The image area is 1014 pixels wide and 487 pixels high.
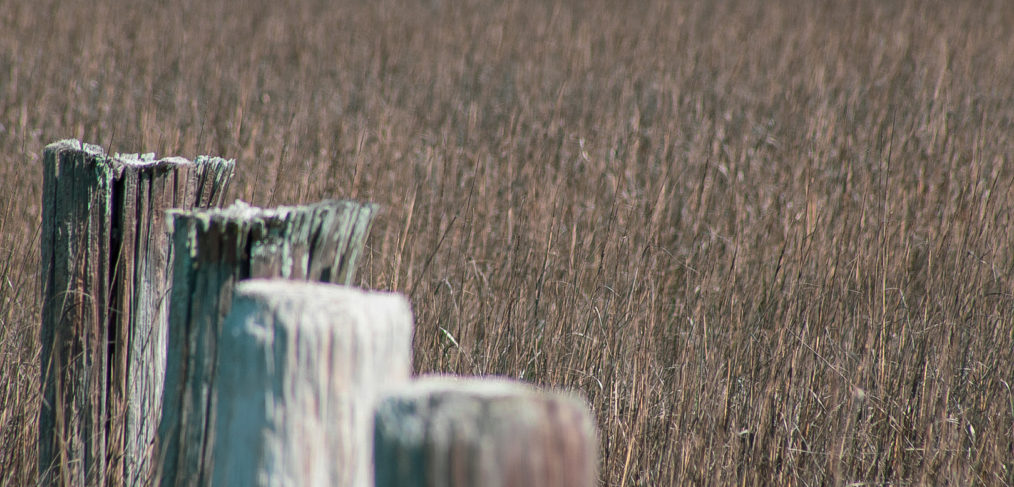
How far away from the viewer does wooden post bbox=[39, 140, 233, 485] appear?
62.8 inches

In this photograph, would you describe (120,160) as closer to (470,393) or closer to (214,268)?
(214,268)

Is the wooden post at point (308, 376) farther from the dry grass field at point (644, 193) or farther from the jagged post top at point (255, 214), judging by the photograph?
the dry grass field at point (644, 193)

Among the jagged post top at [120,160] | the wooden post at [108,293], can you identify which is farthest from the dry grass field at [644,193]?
the jagged post top at [120,160]

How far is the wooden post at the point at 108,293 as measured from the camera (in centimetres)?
159

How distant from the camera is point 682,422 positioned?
7.95ft

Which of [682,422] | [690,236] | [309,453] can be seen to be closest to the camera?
[309,453]

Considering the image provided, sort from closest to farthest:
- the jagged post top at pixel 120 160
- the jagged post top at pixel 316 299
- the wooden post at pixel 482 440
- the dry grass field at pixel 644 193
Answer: the wooden post at pixel 482 440, the jagged post top at pixel 316 299, the jagged post top at pixel 120 160, the dry grass field at pixel 644 193

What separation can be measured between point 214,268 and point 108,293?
0.44 metres

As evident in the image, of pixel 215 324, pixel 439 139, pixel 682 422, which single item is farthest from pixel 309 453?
pixel 439 139

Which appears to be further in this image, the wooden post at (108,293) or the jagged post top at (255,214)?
the wooden post at (108,293)

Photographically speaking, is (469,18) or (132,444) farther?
(469,18)

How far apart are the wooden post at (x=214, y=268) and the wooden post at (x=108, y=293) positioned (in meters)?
0.32

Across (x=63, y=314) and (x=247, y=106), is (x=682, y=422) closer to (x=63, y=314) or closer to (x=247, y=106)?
(x=63, y=314)

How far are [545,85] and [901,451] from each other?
11.8 feet
